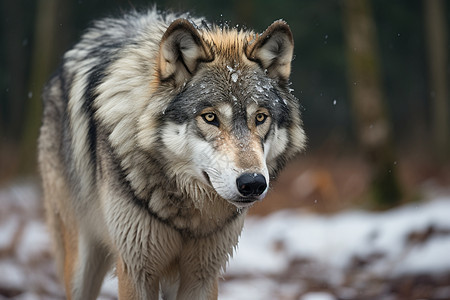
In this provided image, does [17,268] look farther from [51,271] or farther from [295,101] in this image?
[295,101]

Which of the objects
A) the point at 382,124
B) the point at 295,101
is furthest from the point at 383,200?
the point at 295,101

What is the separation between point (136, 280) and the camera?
11.6 ft

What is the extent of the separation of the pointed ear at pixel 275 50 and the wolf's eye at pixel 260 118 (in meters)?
0.37

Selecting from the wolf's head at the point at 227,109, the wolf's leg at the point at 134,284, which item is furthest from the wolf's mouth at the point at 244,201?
the wolf's leg at the point at 134,284

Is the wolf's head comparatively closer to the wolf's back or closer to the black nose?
the black nose

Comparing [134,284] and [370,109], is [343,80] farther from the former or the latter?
[134,284]

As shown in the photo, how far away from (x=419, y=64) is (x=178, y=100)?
1993cm

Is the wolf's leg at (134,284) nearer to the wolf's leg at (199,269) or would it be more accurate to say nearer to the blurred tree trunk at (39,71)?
the wolf's leg at (199,269)

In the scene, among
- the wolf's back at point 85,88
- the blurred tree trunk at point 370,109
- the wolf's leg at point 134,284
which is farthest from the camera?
the blurred tree trunk at point 370,109

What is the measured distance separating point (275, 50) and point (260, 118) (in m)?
0.50

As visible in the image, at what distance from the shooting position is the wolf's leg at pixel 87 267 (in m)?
4.25

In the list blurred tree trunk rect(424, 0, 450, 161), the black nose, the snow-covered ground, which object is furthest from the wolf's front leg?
blurred tree trunk rect(424, 0, 450, 161)

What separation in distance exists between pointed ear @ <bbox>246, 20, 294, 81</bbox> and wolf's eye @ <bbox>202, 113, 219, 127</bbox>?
51 centimetres

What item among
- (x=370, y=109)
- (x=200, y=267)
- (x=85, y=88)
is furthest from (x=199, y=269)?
(x=370, y=109)
